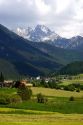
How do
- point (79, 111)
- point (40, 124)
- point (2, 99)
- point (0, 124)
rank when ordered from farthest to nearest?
point (2, 99) < point (79, 111) < point (40, 124) < point (0, 124)

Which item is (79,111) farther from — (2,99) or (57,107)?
(2,99)

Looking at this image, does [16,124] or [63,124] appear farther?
[63,124]

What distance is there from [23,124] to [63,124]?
26.4 feet

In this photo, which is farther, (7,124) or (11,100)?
(11,100)

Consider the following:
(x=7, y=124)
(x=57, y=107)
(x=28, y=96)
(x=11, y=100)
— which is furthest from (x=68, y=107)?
(x=7, y=124)

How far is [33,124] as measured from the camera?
66625 mm

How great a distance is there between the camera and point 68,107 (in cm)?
12269

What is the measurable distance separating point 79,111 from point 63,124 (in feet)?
150

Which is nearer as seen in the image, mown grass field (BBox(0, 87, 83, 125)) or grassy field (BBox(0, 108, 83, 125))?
grassy field (BBox(0, 108, 83, 125))

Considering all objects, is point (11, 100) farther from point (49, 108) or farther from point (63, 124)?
point (63, 124)

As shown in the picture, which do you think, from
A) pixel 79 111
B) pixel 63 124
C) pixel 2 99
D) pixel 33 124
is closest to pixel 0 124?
pixel 33 124

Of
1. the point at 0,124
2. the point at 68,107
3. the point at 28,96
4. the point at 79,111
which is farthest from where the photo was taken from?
the point at 28,96

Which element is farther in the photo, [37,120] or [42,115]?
[42,115]

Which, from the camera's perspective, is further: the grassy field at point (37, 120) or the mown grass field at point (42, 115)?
the mown grass field at point (42, 115)
